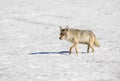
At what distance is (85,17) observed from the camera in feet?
111

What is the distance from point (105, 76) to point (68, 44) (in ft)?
24.2

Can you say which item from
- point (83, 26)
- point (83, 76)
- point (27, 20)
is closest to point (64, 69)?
point (83, 76)

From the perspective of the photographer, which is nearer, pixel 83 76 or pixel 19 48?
pixel 83 76

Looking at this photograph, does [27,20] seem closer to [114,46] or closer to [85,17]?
[85,17]

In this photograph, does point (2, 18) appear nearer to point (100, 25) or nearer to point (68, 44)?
point (100, 25)

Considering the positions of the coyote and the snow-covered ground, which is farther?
the coyote

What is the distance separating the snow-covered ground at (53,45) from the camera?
1398cm

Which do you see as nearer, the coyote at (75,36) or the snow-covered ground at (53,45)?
the snow-covered ground at (53,45)

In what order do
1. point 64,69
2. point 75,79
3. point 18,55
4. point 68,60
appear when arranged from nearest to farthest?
point 75,79, point 64,69, point 68,60, point 18,55

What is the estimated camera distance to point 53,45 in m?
20.3

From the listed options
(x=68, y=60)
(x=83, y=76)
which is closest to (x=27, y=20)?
(x=68, y=60)

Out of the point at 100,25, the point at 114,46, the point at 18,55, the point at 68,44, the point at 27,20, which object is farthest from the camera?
the point at 27,20

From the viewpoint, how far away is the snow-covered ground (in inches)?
550

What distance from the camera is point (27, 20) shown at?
106 feet
